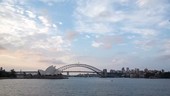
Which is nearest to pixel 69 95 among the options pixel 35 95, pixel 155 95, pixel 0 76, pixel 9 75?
pixel 35 95

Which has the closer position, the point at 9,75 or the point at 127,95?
the point at 127,95

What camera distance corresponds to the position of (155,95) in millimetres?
57656

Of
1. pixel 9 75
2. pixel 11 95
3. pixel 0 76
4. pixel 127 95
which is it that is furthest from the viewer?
pixel 9 75

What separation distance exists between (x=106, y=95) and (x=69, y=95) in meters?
6.09

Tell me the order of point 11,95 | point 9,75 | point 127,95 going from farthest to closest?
point 9,75, point 127,95, point 11,95

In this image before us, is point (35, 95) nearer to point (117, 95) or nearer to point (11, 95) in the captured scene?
point (11, 95)

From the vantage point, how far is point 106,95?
56.2 meters

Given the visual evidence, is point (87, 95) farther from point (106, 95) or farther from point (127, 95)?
point (127, 95)

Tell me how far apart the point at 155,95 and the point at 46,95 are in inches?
723

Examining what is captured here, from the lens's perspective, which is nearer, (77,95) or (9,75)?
(77,95)

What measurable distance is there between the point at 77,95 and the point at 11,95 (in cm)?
1059

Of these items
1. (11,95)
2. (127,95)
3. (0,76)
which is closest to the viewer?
(11,95)

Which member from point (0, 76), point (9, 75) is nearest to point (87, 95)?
point (0, 76)

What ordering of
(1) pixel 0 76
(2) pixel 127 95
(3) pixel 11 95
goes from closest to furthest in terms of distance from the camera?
1. (3) pixel 11 95
2. (2) pixel 127 95
3. (1) pixel 0 76
